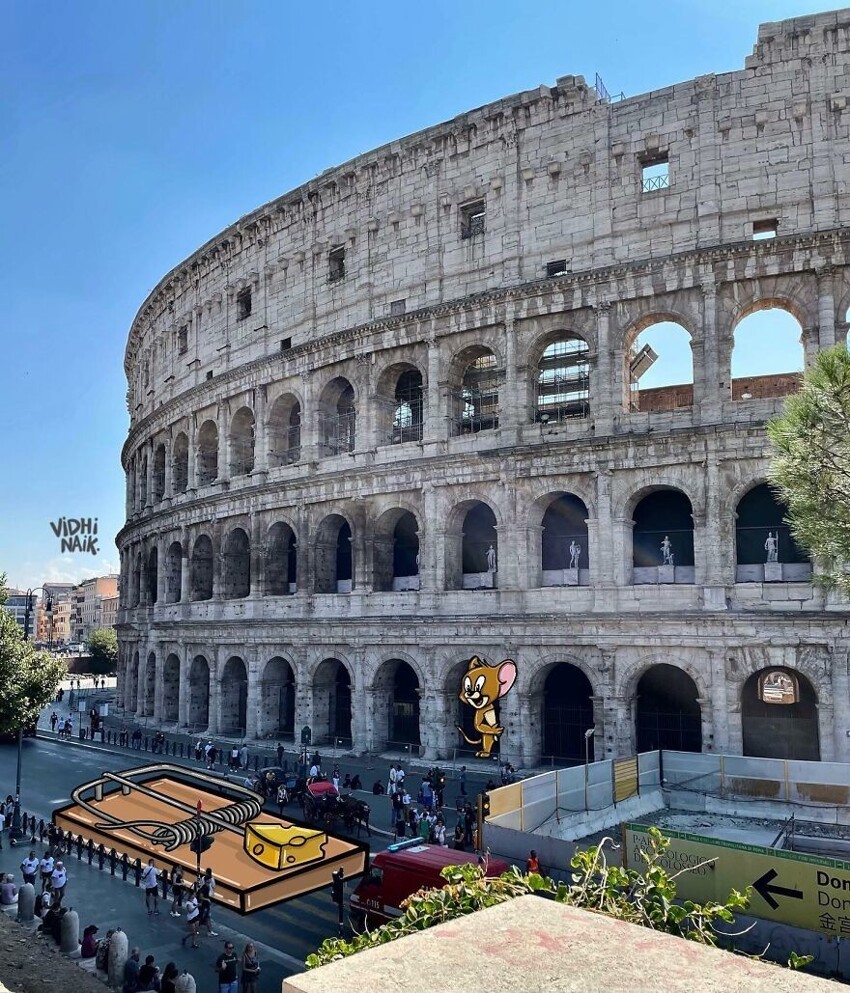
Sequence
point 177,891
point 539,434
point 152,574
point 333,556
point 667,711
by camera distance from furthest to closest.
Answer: point 152,574 → point 333,556 → point 539,434 → point 667,711 → point 177,891

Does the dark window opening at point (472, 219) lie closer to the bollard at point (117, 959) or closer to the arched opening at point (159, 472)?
the arched opening at point (159, 472)

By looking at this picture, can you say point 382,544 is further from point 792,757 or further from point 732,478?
point 792,757

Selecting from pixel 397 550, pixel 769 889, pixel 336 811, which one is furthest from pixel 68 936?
pixel 397 550

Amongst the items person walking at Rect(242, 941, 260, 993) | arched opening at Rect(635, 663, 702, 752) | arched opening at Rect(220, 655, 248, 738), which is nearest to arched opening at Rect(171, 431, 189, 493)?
arched opening at Rect(220, 655, 248, 738)

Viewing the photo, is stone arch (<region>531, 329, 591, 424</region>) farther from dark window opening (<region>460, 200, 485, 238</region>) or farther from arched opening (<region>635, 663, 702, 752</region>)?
arched opening (<region>635, 663, 702, 752</region>)

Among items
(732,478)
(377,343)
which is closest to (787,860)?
(732,478)

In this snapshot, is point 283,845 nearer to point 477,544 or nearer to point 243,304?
point 477,544
